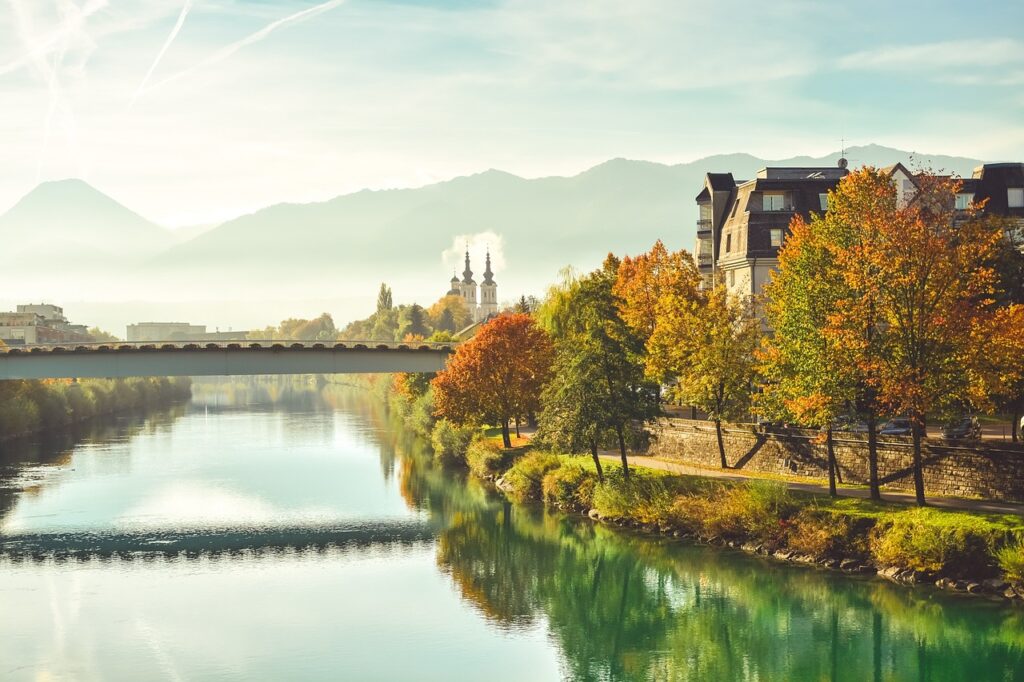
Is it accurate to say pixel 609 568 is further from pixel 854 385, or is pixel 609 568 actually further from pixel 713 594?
pixel 854 385

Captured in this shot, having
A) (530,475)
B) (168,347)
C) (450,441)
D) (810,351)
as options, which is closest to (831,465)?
(810,351)

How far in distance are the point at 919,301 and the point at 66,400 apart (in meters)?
98.7

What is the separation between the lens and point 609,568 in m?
51.2

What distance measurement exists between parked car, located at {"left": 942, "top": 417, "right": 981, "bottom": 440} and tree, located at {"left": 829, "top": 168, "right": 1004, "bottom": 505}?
5460 millimetres

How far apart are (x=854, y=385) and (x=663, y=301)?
61.3 feet

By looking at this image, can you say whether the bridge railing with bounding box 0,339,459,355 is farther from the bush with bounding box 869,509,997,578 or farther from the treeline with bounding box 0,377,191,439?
the bush with bounding box 869,509,997,578

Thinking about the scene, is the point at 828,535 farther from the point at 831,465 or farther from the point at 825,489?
the point at 825,489

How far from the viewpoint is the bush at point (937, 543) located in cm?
4225

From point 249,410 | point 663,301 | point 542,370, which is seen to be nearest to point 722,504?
point 663,301

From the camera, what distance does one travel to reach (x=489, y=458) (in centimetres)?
7650

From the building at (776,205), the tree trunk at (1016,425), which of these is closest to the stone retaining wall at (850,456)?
the tree trunk at (1016,425)

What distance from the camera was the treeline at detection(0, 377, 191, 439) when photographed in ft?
346

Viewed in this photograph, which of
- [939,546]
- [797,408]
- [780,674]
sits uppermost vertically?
[797,408]

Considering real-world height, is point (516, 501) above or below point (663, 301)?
below
